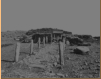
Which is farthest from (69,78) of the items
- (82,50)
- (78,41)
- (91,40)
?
(91,40)

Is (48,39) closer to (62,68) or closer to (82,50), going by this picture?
(82,50)

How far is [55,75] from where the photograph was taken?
716 cm

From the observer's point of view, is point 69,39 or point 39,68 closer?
point 39,68

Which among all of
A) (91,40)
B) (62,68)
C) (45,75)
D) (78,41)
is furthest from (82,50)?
(91,40)

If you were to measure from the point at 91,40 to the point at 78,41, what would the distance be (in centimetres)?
550

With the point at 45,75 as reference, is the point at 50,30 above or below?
above

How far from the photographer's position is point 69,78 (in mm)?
6516

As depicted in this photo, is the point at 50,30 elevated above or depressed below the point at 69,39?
above

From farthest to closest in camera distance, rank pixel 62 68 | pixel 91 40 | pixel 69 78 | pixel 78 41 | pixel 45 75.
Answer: pixel 91 40, pixel 78 41, pixel 62 68, pixel 45 75, pixel 69 78

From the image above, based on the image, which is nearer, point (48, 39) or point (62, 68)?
point (62, 68)

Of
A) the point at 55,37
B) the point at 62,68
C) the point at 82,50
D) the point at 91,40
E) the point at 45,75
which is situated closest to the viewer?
the point at 45,75

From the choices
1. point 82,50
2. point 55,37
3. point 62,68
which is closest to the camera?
point 62,68

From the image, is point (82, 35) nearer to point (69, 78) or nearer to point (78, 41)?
point (78, 41)

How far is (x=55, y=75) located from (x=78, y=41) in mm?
21566
